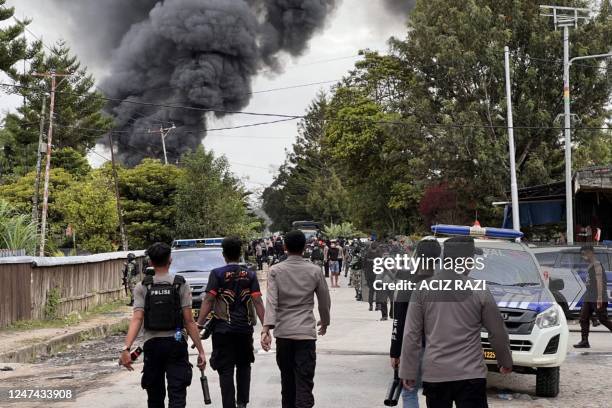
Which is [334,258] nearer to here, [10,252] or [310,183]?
[10,252]

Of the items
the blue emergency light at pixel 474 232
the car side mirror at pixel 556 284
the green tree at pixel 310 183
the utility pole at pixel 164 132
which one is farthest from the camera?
the green tree at pixel 310 183

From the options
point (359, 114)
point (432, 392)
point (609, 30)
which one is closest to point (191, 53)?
point (359, 114)

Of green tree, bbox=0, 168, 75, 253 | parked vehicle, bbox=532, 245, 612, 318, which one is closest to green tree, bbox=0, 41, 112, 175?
green tree, bbox=0, 168, 75, 253

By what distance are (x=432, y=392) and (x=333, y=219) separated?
82.9 metres

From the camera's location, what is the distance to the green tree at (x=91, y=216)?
3244 centimetres

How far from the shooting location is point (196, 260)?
1742cm

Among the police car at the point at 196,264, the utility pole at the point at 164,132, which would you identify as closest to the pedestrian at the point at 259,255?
the utility pole at the point at 164,132

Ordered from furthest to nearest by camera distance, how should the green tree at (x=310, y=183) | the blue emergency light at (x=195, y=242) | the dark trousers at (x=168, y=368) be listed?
the green tree at (x=310, y=183) → the blue emergency light at (x=195, y=242) → the dark trousers at (x=168, y=368)

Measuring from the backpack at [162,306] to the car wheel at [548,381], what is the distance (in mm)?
4395

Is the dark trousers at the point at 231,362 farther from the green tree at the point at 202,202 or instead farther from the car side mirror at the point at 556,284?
the green tree at the point at 202,202

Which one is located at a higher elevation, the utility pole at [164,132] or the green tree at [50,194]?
the utility pole at [164,132]

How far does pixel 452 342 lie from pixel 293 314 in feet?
6.98

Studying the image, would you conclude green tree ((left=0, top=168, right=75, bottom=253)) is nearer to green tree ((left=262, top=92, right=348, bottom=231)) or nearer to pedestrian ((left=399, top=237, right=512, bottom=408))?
pedestrian ((left=399, top=237, right=512, bottom=408))

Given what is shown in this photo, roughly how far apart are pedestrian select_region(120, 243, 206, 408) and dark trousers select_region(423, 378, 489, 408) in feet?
7.08
